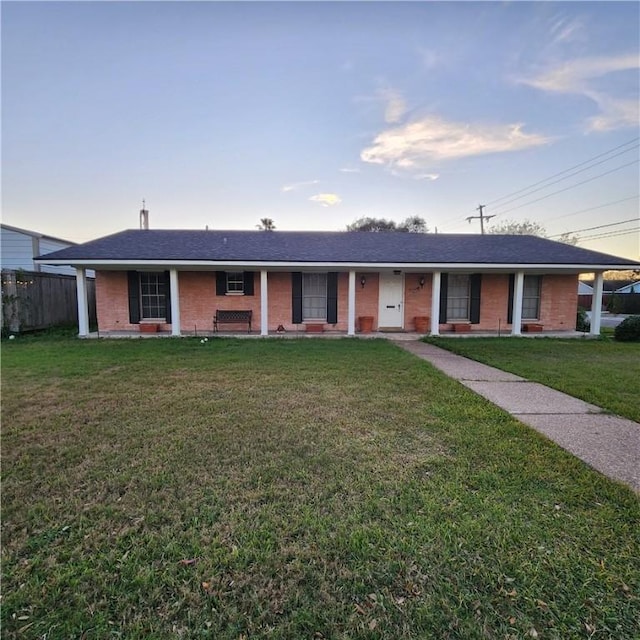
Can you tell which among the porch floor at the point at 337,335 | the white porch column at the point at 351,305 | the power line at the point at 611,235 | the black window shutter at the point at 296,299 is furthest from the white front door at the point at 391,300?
the power line at the point at 611,235

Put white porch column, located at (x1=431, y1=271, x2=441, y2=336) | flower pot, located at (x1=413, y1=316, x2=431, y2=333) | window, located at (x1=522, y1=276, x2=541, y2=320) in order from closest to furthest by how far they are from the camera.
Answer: white porch column, located at (x1=431, y1=271, x2=441, y2=336)
flower pot, located at (x1=413, y1=316, x2=431, y2=333)
window, located at (x1=522, y1=276, x2=541, y2=320)

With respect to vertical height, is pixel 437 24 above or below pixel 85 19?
above

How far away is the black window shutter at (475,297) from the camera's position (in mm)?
12852

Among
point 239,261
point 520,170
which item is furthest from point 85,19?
point 520,170

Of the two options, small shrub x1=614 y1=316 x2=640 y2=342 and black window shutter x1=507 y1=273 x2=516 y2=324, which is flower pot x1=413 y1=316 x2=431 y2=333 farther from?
small shrub x1=614 y1=316 x2=640 y2=342

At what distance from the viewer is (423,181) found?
15930mm

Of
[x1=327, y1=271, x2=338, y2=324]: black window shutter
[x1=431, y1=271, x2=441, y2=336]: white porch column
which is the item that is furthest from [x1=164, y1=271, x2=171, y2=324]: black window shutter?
[x1=431, y1=271, x2=441, y2=336]: white porch column

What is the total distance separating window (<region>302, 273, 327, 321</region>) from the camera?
499 inches

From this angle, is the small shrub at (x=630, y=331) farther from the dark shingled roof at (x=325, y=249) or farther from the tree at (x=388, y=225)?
the tree at (x=388, y=225)

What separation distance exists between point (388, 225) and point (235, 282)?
28.2m

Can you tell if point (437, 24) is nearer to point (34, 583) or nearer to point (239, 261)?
point (239, 261)

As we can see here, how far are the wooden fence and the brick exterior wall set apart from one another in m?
1.71

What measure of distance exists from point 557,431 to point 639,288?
133 ft

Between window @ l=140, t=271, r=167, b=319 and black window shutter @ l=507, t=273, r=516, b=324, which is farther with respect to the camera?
black window shutter @ l=507, t=273, r=516, b=324
